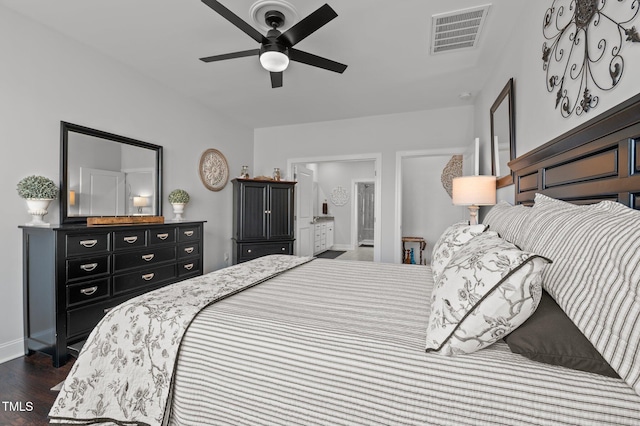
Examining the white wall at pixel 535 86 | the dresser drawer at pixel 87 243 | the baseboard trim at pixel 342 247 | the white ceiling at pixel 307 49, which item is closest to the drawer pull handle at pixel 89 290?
the dresser drawer at pixel 87 243

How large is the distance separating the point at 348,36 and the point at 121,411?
113 inches

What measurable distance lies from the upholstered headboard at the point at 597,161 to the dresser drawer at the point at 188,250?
3230 mm

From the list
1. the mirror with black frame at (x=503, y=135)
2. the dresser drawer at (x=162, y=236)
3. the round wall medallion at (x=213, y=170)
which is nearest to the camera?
the mirror with black frame at (x=503, y=135)

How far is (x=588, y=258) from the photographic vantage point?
81 centimetres

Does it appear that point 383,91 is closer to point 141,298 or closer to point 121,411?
point 141,298

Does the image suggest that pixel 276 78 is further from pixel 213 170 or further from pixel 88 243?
pixel 213 170

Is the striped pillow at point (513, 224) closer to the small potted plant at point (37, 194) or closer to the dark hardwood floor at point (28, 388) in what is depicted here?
the dark hardwood floor at point (28, 388)

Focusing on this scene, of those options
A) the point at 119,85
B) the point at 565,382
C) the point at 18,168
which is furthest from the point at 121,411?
the point at 119,85

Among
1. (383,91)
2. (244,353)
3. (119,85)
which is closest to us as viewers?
(244,353)

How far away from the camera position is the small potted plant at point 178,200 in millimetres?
3496

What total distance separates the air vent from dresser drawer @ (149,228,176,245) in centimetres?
309

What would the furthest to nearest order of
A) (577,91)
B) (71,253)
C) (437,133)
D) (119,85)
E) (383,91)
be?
(437,133) < (383,91) < (119,85) < (71,253) < (577,91)

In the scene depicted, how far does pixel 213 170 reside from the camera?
4.32m

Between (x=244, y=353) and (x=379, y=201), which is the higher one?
Result: (x=379, y=201)
